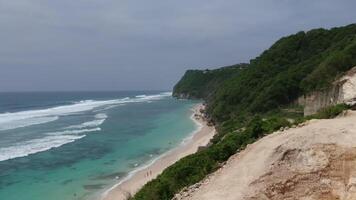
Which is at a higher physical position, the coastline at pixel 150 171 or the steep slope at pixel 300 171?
the steep slope at pixel 300 171

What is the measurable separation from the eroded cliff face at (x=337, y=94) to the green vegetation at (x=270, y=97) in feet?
2.91

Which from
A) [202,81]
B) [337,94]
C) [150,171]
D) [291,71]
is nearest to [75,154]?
[150,171]

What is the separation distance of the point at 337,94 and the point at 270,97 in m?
20.7

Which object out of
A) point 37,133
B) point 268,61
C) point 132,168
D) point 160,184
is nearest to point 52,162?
point 132,168

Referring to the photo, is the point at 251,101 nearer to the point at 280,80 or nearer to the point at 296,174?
the point at 280,80

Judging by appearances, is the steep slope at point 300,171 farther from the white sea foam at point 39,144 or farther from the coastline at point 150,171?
the white sea foam at point 39,144

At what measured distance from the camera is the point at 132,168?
126ft

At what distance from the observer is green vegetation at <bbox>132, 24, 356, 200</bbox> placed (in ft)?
57.5

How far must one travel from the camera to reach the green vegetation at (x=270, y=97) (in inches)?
689

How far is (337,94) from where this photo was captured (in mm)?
26328

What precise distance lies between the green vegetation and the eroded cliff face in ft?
2.91

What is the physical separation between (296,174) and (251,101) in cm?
4042

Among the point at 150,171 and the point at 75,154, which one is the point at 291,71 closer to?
the point at 150,171

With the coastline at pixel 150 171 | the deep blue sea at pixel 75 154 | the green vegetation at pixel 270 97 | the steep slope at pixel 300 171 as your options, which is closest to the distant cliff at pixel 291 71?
the green vegetation at pixel 270 97
